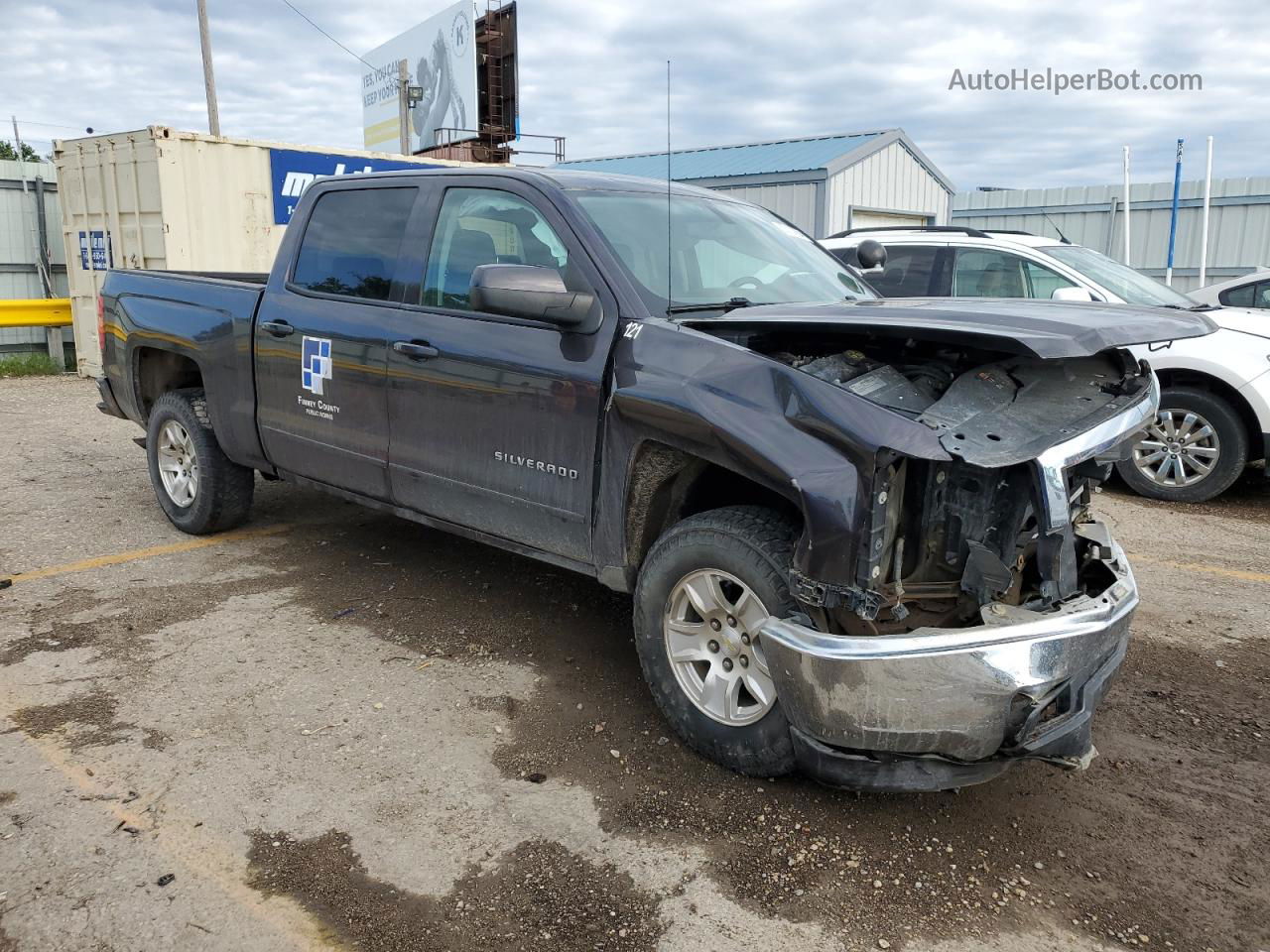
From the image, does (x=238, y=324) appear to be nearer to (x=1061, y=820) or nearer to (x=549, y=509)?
(x=549, y=509)

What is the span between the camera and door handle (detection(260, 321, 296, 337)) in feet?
15.8

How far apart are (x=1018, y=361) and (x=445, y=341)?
7.22 ft

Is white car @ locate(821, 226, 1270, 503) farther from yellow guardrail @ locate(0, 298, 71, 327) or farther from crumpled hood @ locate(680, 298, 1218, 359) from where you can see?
yellow guardrail @ locate(0, 298, 71, 327)

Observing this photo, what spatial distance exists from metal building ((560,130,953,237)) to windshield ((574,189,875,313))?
11381mm

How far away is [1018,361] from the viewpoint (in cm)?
308

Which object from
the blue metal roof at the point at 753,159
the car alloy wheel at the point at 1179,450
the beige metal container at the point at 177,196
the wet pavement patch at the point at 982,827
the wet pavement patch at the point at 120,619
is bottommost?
the wet pavement patch at the point at 982,827

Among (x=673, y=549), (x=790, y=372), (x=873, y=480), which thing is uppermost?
(x=790, y=372)

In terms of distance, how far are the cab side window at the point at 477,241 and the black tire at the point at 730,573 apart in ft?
4.12

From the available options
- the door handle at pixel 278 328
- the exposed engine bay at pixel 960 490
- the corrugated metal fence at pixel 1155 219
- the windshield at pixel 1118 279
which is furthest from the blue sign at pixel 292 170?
the corrugated metal fence at pixel 1155 219

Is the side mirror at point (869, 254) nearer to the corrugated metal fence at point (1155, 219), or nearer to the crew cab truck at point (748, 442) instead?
the crew cab truck at point (748, 442)

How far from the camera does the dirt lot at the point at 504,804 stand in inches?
102

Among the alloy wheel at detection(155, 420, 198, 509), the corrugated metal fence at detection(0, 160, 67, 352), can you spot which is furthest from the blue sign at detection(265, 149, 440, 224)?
the alloy wheel at detection(155, 420, 198, 509)

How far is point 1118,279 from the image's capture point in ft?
23.8

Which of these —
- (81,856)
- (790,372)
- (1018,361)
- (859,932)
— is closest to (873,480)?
(790,372)
